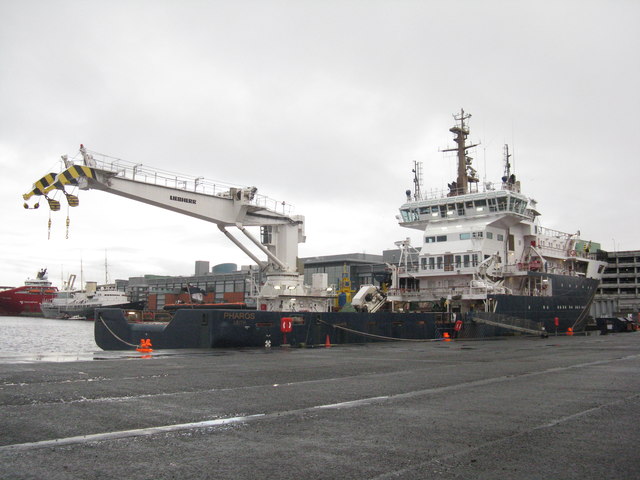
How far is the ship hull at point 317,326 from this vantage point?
21219 mm

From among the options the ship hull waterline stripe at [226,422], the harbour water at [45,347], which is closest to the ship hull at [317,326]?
the harbour water at [45,347]

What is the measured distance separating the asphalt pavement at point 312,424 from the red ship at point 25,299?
122329mm

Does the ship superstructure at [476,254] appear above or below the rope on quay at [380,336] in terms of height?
above

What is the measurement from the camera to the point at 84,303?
108438 millimetres

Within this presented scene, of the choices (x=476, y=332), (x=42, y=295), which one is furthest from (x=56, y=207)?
(x=42, y=295)

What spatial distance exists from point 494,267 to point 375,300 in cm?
778

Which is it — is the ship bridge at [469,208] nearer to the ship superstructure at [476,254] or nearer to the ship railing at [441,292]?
the ship superstructure at [476,254]

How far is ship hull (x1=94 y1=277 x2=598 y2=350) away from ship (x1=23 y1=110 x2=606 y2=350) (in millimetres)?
46

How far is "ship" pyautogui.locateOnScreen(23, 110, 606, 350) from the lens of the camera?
22.3m

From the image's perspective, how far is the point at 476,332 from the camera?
105 ft

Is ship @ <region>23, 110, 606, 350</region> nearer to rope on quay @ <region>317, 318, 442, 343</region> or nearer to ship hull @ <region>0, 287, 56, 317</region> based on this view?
rope on quay @ <region>317, 318, 442, 343</region>

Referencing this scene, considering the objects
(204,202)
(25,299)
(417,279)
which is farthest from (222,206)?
(25,299)

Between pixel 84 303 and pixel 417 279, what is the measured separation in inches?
3527

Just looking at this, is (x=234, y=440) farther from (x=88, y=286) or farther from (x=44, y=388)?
(x=88, y=286)
